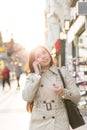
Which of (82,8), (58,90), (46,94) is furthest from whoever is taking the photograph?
(82,8)

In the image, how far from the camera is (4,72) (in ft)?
112

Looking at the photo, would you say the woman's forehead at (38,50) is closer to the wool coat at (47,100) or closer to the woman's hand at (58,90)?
the wool coat at (47,100)

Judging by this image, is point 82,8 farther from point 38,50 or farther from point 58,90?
point 58,90

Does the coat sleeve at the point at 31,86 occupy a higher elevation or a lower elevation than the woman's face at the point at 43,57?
lower

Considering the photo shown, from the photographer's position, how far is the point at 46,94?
203 inches

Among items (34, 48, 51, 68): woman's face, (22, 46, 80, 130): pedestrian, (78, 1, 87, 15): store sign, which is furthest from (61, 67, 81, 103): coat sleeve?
(78, 1, 87, 15): store sign

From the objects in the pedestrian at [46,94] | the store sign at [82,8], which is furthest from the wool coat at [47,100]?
the store sign at [82,8]

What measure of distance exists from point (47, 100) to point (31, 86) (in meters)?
0.21

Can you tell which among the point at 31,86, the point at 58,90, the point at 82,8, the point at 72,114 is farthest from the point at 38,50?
the point at 82,8

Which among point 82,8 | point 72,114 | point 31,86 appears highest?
point 31,86

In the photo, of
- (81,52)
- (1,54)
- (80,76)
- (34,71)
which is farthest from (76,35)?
(1,54)

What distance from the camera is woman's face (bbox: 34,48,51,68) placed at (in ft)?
17.0

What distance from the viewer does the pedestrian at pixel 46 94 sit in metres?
5.13

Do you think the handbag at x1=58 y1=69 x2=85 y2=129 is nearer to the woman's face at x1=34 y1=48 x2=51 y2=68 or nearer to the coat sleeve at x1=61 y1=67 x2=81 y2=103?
the coat sleeve at x1=61 y1=67 x2=81 y2=103
